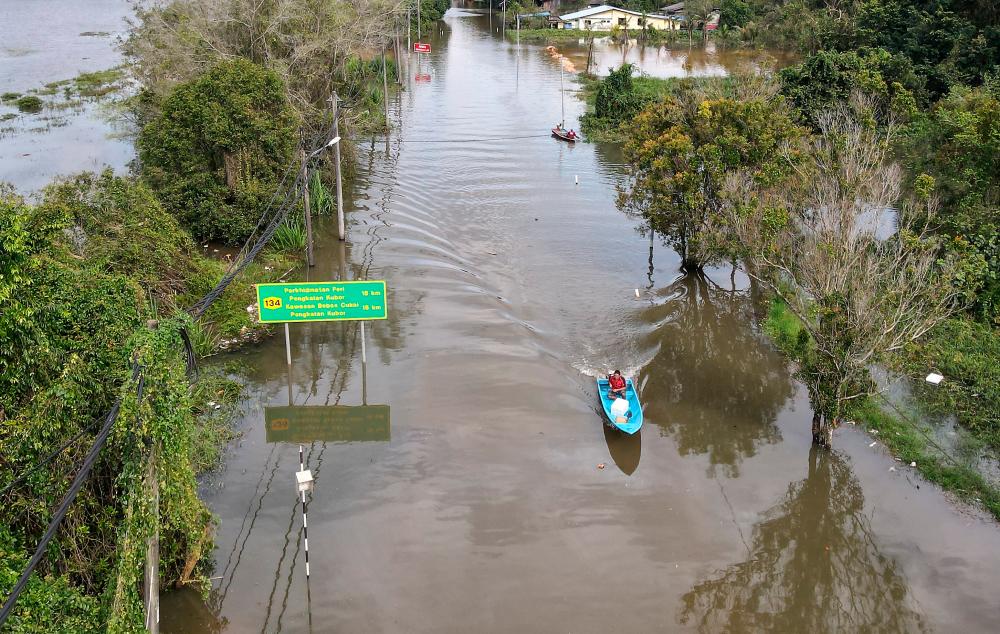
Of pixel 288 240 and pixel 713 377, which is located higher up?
pixel 288 240

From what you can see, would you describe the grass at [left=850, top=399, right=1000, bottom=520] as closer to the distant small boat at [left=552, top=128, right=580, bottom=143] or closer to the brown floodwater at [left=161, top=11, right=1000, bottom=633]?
the brown floodwater at [left=161, top=11, right=1000, bottom=633]

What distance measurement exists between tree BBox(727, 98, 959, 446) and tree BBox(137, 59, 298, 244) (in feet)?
52.1

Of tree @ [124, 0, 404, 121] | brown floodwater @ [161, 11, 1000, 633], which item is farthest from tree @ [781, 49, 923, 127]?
tree @ [124, 0, 404, 121]

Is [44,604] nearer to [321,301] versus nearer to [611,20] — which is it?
[321,301]

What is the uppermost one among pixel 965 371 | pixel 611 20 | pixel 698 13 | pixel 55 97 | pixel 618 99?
pixel 698 13

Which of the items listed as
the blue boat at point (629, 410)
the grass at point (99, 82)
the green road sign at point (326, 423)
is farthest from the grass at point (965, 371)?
the grass at point (99, 82)

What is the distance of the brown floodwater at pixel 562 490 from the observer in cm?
1358

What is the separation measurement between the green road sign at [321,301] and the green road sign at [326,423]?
214cm

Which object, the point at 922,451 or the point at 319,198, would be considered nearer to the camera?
the point at 922,451

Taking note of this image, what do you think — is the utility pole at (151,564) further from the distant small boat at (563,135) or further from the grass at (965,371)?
the distant small boat at (563,135)

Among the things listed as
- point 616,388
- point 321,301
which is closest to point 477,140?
point 321,301

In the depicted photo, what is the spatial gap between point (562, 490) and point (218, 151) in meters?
18.0

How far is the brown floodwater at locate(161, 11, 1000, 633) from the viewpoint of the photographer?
44.5 feet

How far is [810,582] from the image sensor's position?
47.7 feet
